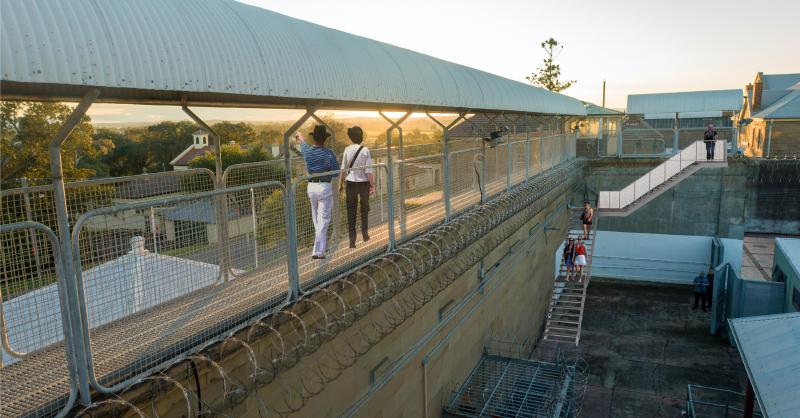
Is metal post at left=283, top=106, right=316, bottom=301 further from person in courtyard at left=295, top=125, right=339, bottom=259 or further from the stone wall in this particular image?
the stone wall

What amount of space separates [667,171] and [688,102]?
11.4m

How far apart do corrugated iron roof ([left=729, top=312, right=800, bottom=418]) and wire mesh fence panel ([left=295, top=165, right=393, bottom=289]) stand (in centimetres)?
759

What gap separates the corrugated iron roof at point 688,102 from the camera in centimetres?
3011

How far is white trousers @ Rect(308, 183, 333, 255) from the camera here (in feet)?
19.7

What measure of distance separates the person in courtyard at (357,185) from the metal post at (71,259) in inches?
139

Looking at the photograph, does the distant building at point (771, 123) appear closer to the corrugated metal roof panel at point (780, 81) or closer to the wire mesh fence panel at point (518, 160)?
the corrugated metal roof panel at point (780, 81)

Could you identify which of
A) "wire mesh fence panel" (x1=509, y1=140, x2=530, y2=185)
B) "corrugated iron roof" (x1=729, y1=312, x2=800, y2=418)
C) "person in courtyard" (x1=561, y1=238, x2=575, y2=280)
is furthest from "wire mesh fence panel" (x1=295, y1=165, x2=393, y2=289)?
"person in courtyard" (x1=561, y1=238, x2=575, y2=280)

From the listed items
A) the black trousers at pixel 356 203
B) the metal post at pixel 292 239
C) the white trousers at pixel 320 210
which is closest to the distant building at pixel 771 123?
the black trousers at pixel 356 203

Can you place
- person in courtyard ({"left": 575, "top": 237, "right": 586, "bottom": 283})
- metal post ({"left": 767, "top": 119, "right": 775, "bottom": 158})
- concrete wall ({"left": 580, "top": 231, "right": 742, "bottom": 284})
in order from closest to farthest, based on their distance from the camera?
person in courtyard ({"left": 575, "top": 237, "right": 586, "bottom": 283})
concrete wall ({"left": 580, "top": 231, "right": 742, "bottom": 284})
metal post ({"left": 767, "top": 119, "right": 775, "bottom": 158})

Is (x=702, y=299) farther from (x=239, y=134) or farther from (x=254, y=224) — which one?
(x=254, y=224)

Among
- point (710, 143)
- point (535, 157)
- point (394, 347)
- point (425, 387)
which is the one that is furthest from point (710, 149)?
point (394, 347)

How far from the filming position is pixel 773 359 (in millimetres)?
10859

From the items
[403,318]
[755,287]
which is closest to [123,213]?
[403,318]

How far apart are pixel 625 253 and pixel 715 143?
6.97 meters
